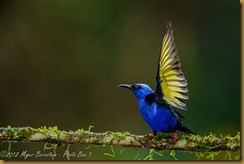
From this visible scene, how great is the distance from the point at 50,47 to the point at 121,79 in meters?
0.58

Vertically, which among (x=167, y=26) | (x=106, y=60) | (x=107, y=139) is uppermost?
(x=167, y=26)

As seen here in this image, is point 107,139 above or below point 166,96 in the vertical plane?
below

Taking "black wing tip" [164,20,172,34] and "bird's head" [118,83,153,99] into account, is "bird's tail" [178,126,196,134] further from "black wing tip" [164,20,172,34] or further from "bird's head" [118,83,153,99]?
"black wing tip" [164,20,172,34]

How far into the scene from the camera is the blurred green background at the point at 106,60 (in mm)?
3459

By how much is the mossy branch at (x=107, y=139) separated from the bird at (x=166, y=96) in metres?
0.07

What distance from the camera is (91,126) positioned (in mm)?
3367

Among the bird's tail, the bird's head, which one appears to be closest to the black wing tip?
the bird's head

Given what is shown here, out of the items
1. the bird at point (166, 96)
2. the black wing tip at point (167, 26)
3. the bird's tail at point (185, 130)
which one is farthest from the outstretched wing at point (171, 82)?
the black wing tip at point (167, 26)

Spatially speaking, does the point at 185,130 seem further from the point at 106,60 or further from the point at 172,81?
the point at 106,60

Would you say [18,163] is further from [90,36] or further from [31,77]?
[90,36]

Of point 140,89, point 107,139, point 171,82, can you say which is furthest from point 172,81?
point 107,139

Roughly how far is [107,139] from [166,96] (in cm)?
43

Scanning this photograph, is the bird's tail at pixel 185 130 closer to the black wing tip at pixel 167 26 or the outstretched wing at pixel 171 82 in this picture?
the outstretched wing at pixel 171 82

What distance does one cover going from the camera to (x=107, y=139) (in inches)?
122
